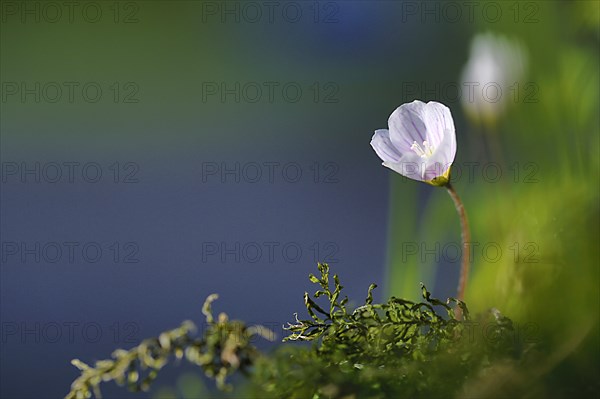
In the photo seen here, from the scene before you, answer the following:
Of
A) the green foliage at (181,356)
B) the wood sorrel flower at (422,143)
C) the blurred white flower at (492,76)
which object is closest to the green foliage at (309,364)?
the green foliage at (181,356)

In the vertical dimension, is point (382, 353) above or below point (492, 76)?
below

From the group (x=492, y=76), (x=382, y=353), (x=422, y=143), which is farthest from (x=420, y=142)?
(x=492, y=76)

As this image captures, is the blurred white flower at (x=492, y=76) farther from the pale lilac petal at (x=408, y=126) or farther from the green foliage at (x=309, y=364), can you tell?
the green foliage at (x=309, y=364)

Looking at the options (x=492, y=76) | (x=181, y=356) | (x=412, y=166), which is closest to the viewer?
(x=181, y=356)

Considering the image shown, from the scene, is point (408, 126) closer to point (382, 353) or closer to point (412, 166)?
point (412, 166)

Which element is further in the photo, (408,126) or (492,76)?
(492,76)

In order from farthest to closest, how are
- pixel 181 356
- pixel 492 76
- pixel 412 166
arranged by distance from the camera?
pixel 492 76 < pixel 412 166 < pixel 181 356

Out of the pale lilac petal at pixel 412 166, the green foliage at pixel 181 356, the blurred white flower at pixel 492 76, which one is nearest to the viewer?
the green foliage at pixel 181 356

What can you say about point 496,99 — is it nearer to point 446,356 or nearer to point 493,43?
point 493,43
